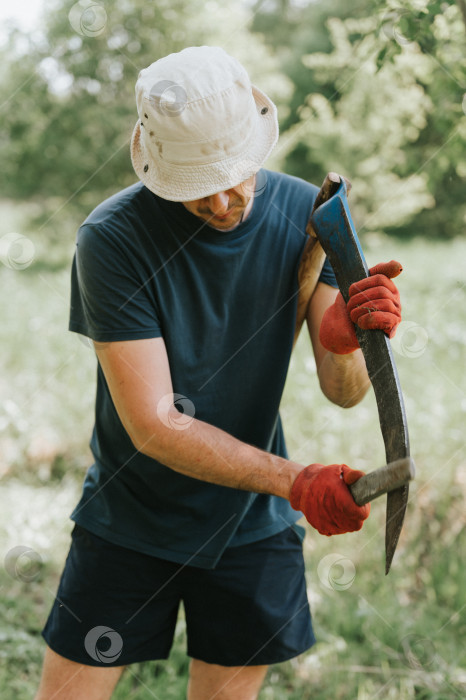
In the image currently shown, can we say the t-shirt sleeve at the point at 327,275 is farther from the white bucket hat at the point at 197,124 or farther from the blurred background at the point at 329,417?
the blurred background at the point at 329,417

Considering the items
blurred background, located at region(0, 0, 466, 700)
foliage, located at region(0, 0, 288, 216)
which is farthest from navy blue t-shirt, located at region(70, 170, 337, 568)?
foliage, located at region(0, 0, 288, 216)

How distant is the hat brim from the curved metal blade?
0.68 ft

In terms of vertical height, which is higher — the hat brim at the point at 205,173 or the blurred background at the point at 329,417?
the hat brim at the point at 205,173

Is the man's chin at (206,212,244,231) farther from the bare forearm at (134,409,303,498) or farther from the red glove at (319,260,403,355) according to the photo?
the bare forearm at (134,409,303,498)

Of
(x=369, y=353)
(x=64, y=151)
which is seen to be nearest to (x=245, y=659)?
(x=369, y=353)

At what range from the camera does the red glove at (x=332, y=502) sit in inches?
57.0

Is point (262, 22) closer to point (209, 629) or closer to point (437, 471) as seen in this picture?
point (437, 471)

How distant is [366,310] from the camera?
1569mm

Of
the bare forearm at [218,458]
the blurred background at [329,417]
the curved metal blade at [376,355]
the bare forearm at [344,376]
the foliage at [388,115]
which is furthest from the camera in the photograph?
the blurred background at [329,417]

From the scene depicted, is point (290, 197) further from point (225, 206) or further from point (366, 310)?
point (366, 310)

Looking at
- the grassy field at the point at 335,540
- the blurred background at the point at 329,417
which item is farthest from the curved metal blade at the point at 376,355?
the grassy field at the point at 335,540

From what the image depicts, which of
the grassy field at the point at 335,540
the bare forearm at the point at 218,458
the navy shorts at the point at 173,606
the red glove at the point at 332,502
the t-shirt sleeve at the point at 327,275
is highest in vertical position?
the t-shirt sleeve at the point at 327,275

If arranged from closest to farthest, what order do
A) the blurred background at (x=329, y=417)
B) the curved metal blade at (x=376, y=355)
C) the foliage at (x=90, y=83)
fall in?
the curved metal blade at (x=376, y=355)
the blurred background at (x=329, y=417)
the foliage at (x=90, y=83)

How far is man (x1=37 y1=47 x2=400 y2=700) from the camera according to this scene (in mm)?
1615
